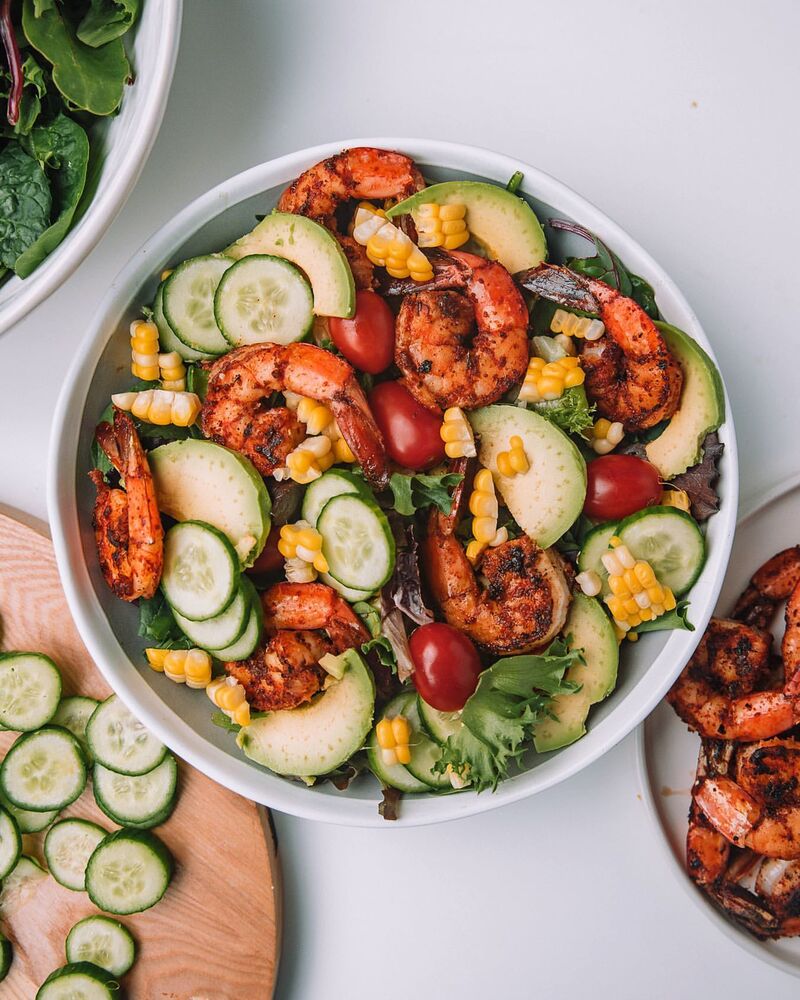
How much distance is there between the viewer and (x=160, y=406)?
319 centimetres

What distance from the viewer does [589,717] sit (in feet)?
10.6

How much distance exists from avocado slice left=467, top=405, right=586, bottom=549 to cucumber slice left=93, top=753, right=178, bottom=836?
1795 millimetres

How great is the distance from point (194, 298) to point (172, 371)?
28cm

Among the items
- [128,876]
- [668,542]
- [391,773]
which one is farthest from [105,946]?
[668,542]

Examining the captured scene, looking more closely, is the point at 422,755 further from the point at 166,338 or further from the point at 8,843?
the point at 8,843

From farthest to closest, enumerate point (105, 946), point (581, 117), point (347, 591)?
point (105, 946)
point (581, 117)
point (347, 591)

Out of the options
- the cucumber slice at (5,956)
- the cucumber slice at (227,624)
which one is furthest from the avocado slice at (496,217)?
the cucumber slice at (5,956)

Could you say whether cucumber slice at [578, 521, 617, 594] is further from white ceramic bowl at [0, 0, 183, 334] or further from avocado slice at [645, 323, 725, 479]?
white ceramic bowl at [0, 0, 183, 334]

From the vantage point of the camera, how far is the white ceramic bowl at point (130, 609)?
3.06m

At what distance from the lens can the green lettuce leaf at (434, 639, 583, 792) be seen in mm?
3037

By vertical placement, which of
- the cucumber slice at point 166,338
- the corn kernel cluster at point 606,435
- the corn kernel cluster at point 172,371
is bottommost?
the corn kernel cluster at point 172,371

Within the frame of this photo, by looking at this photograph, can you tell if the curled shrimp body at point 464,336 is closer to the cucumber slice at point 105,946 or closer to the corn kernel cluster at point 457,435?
the corn kernel cluster at point 457,435

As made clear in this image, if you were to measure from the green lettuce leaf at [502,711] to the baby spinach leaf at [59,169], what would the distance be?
6.96ft

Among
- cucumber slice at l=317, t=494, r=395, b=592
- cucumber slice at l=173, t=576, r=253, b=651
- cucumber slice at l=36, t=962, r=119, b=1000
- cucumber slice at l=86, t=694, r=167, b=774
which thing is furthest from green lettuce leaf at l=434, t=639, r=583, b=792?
cucumber slice at l=36, t=962, r=119, b=1000
